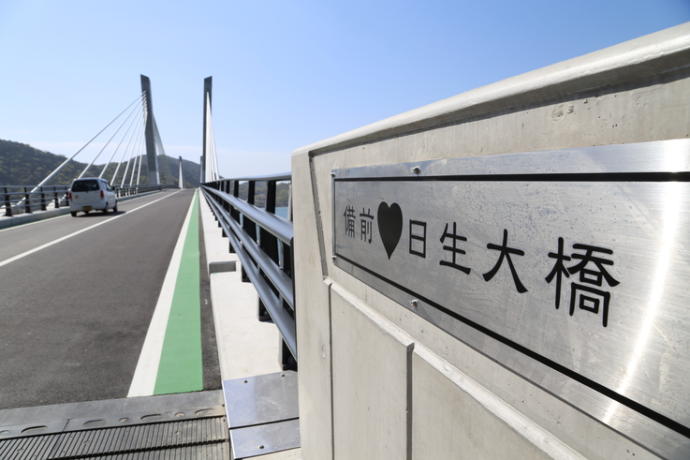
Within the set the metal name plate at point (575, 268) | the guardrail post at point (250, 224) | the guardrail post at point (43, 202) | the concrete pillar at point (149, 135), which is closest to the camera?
the metal name plate at point (575, 268)

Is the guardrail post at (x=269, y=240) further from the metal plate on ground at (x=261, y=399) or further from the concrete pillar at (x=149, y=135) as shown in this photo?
the concrete pillar at (x=149, y=135)

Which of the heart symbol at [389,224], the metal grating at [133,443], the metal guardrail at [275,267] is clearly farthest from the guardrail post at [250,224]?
the heart symbol at [389,224]

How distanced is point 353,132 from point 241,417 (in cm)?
150

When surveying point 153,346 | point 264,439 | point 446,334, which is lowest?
point 153,346

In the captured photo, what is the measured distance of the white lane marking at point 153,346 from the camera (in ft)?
9.73

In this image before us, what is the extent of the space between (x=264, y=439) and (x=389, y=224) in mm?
1372

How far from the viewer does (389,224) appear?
3.49 ft

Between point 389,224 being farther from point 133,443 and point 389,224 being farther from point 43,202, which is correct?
point 43,202

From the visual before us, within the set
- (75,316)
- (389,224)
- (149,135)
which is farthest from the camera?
(149,135)

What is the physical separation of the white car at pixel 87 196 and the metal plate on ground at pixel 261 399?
1636 cm

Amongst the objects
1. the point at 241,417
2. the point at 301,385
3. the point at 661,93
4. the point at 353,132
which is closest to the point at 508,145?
the point at 661,93

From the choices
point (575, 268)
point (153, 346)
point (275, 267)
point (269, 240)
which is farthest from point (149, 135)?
point (575, 268)

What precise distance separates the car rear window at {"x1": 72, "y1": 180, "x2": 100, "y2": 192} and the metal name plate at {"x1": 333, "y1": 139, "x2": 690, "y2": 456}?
1815 centimetres

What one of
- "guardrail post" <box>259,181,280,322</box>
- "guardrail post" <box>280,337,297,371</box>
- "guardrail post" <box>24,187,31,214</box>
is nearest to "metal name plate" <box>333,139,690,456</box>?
"guardrail post" <box>280,337,297,371</box>
